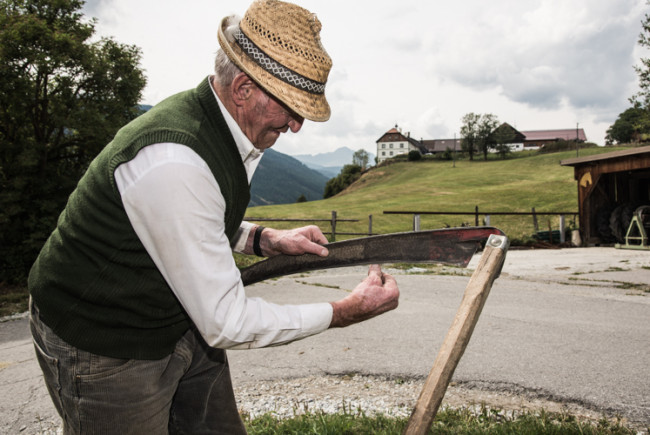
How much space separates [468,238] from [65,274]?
4.86 feet

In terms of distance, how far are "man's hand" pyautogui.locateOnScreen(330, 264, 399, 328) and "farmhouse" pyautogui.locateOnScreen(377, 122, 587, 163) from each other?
119 meters

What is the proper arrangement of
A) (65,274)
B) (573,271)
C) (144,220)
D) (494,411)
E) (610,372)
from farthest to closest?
(573,271) < (610,372) < (494,411) < (65,274) < (144,220)

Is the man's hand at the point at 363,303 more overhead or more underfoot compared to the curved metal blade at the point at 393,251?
more underfoot

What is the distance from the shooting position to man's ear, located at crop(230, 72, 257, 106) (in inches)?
63.2

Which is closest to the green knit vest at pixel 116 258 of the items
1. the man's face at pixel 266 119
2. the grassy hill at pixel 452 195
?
the man's face at pixel 266 119

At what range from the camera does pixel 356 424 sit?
3055mm

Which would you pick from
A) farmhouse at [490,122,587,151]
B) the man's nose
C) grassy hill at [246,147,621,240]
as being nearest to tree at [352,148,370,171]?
farmhouse at [490,122,587,151]

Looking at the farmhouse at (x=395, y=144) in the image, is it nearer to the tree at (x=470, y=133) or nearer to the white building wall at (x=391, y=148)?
the white building wall at (x=391, y=148)

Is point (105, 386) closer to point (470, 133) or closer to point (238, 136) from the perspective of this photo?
point (238, 136)

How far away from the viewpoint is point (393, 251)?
205 centimetres

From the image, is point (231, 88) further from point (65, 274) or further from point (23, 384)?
point (23, 384)

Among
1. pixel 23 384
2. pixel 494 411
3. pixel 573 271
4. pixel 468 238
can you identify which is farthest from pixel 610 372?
pixel 573 271

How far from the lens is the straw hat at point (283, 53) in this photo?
1548 mm

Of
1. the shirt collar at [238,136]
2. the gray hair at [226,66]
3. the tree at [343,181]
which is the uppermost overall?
the tree at [343,181]
